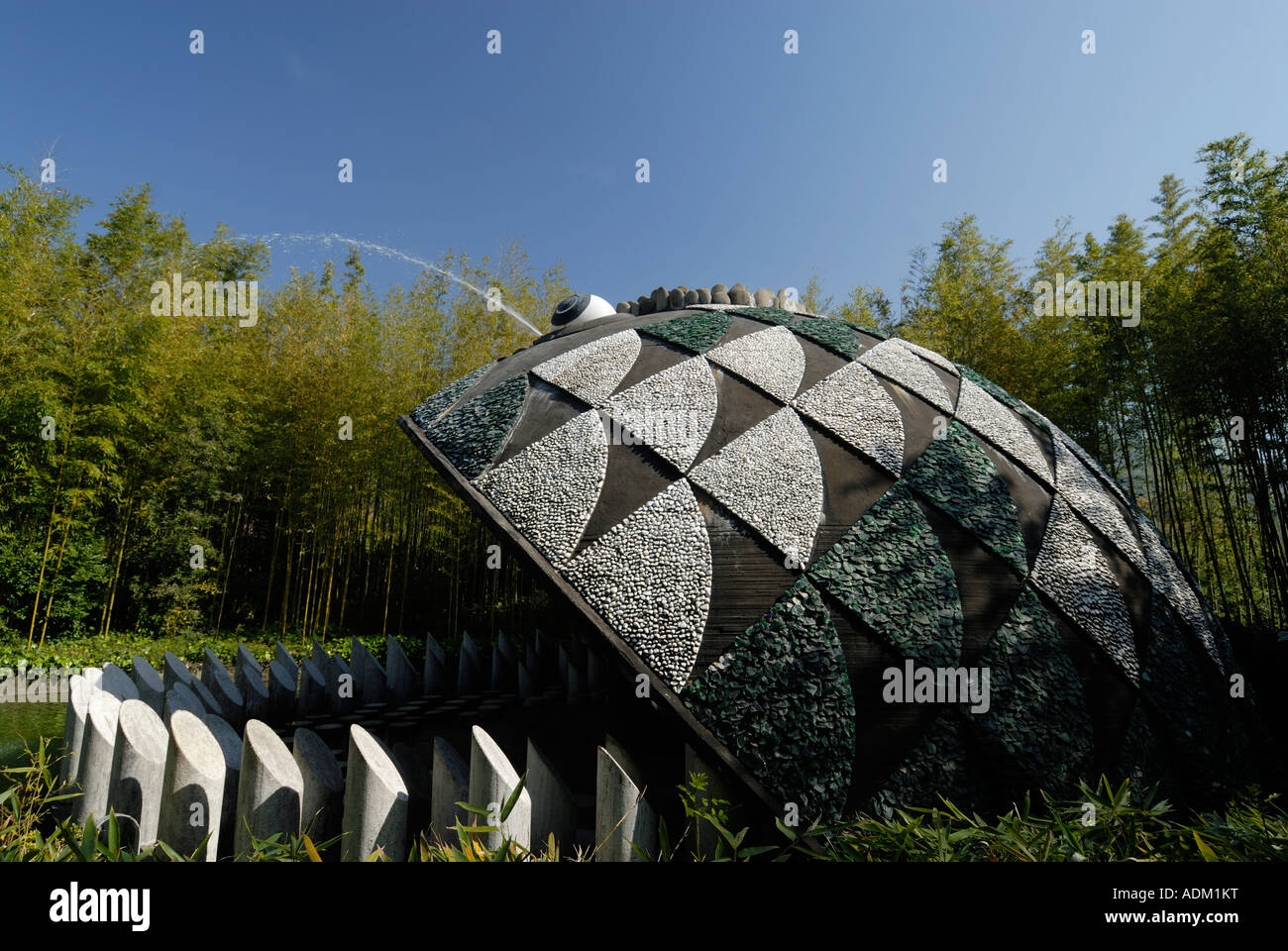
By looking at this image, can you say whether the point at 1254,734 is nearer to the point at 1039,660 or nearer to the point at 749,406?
the point at 1039,660

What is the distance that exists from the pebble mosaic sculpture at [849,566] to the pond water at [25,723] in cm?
600

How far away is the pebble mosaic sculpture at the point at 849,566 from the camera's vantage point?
324 cm

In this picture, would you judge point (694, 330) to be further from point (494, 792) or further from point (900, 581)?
point (494, 792)

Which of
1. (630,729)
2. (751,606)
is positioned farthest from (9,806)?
(751,606)

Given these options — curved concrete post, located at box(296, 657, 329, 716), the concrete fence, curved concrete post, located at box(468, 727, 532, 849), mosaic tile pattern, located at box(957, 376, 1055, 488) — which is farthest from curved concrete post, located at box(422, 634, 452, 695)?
mosaic tile pattern, located at box(957, 376, 1055, 488)

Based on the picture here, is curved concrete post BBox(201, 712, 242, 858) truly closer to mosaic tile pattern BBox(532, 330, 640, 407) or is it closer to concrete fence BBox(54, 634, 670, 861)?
concrete fence BBox(54, 634, 670, 861)

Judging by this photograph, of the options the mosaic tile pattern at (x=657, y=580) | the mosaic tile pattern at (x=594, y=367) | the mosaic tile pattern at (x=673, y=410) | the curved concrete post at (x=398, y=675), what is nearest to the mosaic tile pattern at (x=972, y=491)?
the mosaic tile pattern at (x=673, y=410)

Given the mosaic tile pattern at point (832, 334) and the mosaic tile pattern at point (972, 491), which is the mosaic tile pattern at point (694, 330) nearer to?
the mosaic tile pattern at point (832, 334)

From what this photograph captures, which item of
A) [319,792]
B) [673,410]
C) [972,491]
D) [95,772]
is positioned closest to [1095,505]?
[972,491]

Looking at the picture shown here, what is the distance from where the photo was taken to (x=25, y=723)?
788cm

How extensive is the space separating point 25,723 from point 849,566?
34.4 ft

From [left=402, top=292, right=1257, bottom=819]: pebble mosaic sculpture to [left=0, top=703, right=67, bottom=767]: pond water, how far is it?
6.00 meters

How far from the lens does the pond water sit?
644 cm
